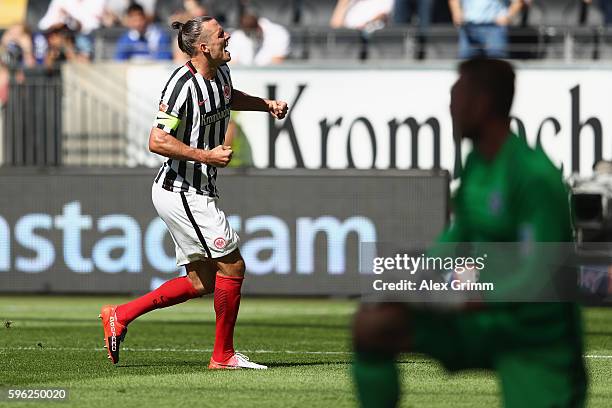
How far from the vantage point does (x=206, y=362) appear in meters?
9.23

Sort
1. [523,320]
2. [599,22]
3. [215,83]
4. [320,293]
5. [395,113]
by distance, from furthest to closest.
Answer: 1. [599,22]
2. [395,113]
3. [320,293]
4. [215,83]
5. [523,320]

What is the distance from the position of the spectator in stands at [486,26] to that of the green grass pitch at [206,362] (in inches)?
160

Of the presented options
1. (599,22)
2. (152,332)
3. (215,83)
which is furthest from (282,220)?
(215,83)

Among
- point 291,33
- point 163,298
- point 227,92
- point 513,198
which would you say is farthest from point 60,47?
point 513,198

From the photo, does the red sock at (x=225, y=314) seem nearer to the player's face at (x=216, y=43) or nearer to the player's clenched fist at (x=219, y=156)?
the player's clenched fist at (x=219, y=156)

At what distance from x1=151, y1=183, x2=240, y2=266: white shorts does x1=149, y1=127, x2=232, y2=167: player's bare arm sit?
1.15 ft

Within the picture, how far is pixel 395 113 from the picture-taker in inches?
663

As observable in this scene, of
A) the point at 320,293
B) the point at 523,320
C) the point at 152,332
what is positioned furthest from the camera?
the point at 320,293

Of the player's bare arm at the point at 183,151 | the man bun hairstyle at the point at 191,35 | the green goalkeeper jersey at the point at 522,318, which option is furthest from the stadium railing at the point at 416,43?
the green goalkeeper jersey at the point at 522,318

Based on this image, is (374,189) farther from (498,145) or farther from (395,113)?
(498,145)

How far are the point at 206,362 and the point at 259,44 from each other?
29.3 ft

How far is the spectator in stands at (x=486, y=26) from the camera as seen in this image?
16844mm

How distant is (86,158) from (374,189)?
3.81m

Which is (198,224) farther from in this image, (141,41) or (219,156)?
(141,41)
